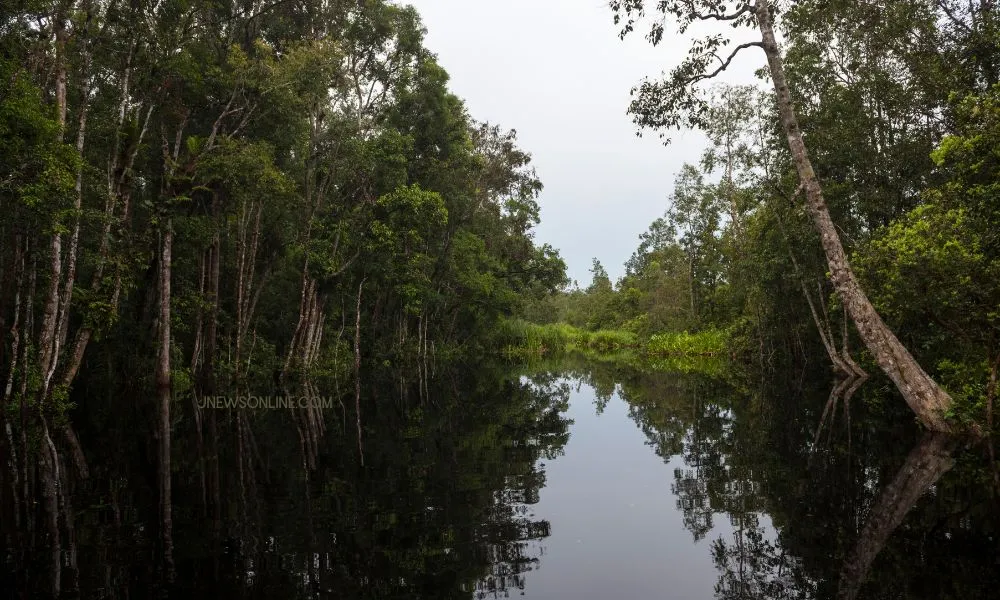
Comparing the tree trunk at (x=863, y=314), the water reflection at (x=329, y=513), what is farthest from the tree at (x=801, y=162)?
the water reflection at (x=329, y=513)

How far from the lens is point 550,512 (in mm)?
6691

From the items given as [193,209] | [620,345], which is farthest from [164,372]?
[620,345]

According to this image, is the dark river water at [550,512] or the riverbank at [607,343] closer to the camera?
the dark river water at [550,512]

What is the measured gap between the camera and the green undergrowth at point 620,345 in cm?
3769

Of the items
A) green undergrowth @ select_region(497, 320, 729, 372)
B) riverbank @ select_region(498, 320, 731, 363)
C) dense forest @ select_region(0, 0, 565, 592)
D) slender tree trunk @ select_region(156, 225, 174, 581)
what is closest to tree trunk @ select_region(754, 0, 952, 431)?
dense forest @ select_region(0, 0, 565, 592)

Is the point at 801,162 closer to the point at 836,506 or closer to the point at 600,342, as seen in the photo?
the point at 836,506

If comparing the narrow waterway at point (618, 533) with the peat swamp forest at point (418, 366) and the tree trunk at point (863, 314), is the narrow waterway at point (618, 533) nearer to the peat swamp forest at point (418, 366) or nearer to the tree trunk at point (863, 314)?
the peat swamp forest at point (418, 366)

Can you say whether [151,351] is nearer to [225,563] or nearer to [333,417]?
[333,417]

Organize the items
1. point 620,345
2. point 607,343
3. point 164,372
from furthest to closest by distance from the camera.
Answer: point 607,343 < point 620,345 < point 164,372

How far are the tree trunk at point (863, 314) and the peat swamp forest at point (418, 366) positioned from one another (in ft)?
0.20

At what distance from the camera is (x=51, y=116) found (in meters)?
12.0

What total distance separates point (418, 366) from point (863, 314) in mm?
26125

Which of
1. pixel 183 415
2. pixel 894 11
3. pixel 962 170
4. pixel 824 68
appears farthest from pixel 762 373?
pixel 183 415

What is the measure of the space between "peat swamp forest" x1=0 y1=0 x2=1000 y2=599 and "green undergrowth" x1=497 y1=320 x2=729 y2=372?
558 cm
